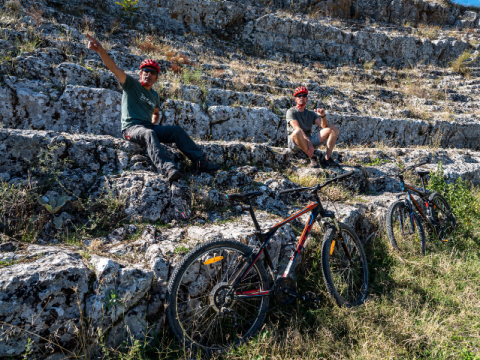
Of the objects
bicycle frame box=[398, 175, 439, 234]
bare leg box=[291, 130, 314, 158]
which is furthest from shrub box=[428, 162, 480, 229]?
bare leg box=[291, 130, 314, 158]

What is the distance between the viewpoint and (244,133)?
6.43 metres

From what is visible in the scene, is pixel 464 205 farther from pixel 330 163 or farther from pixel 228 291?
pixel 228 291

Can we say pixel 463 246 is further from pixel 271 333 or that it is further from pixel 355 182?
pixel 271 333

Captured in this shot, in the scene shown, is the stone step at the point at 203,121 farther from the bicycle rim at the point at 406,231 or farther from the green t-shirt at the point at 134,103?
the bicycle rim at the point at 406,231

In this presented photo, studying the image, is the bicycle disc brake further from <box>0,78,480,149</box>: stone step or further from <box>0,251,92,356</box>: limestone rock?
<box>0,78,480,149</box>: stone step

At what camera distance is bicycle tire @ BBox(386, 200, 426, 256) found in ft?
12.5

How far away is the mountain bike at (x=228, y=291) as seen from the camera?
7.37 feet

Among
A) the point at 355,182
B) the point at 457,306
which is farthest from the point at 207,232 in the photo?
the point at 355,182

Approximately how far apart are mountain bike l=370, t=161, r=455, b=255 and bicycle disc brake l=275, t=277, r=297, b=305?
2.18 m

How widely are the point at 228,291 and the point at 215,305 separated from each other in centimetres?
18

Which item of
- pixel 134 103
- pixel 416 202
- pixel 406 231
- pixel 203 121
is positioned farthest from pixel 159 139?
pixel 416 202

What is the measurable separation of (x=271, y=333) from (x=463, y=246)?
13.5ft

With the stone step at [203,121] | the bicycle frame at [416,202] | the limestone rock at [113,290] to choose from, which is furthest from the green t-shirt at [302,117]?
the limestone rock at [113,290]

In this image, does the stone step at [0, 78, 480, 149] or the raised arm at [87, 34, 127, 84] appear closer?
the raised arm at [87, 34, 127, 84]
